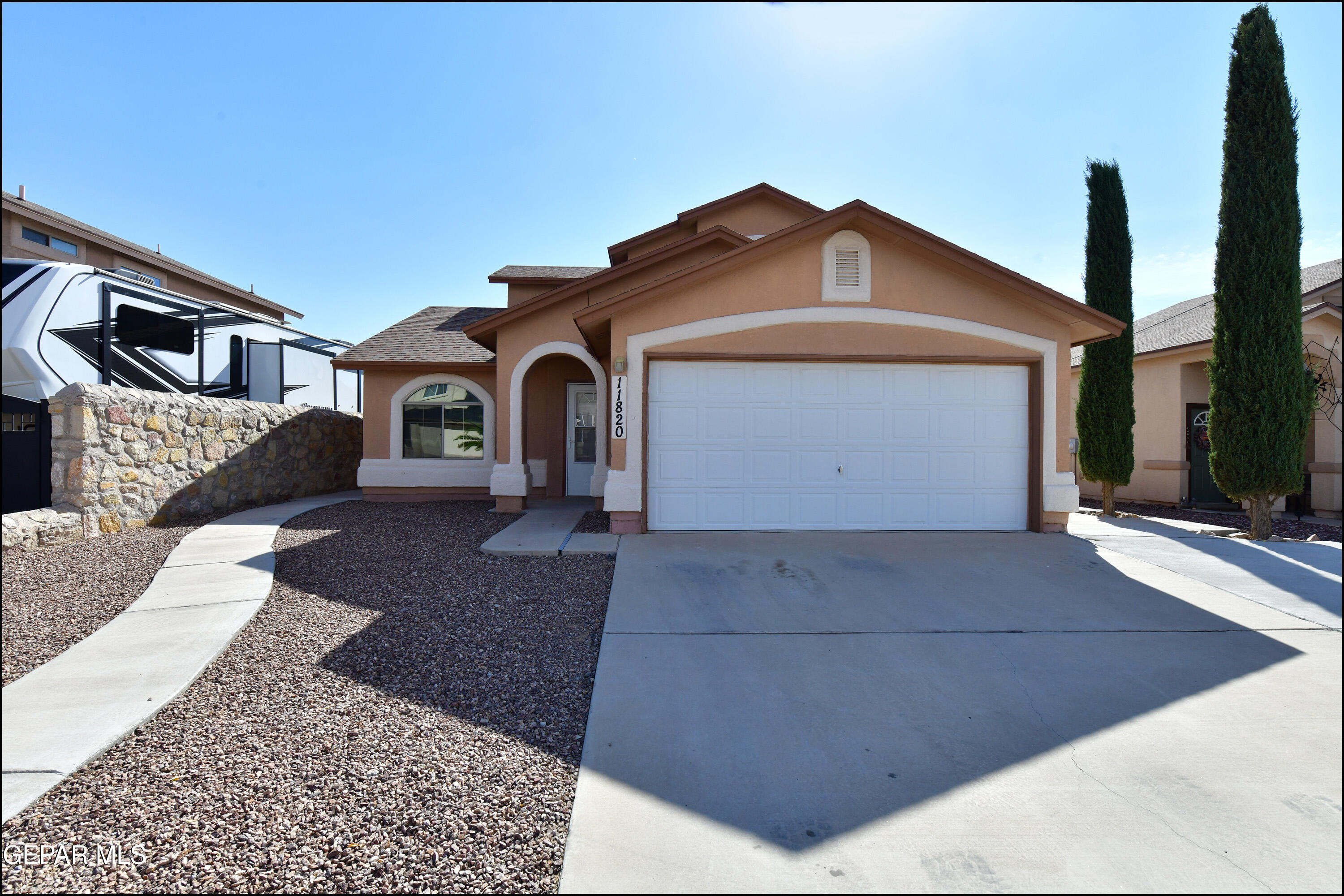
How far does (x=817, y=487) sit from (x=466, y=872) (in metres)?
6.94

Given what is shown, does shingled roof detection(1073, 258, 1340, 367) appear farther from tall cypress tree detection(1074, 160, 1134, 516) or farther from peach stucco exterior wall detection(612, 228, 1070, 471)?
peach stucco exterior wall detection(612, 228, 1070, 471)

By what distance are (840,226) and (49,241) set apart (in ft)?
71.2

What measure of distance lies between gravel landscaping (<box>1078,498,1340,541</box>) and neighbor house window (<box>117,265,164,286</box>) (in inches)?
839

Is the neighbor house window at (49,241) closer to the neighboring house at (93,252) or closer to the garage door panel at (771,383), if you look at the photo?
the neighboring house at (93,252)

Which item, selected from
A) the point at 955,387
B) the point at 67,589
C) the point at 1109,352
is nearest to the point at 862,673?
the point at 955,387

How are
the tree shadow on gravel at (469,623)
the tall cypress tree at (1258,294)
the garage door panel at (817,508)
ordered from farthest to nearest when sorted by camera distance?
the garage door panel at (817,508), the tall cypress tree at (1258,294), the tree shadow on gravel at (469,623)

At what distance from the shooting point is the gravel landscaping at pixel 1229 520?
9586 millimetres

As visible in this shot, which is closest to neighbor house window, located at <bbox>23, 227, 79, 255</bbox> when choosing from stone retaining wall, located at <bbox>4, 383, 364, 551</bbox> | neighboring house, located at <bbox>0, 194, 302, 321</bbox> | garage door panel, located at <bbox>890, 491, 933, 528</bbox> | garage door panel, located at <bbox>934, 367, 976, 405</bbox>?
neighboring house, located at <bbox>0, 194, 302, 321</bbox>

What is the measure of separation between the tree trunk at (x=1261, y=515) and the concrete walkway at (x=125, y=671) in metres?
11.9

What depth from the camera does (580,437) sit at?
521 inches

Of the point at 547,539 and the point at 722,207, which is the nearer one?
the point at 547,539

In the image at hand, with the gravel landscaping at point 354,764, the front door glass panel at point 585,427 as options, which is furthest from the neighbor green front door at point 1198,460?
the gravel landscaping at point 354,764

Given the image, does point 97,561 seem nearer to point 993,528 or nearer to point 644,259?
point 644,259

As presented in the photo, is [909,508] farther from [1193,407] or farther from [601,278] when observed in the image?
[1193,407]
